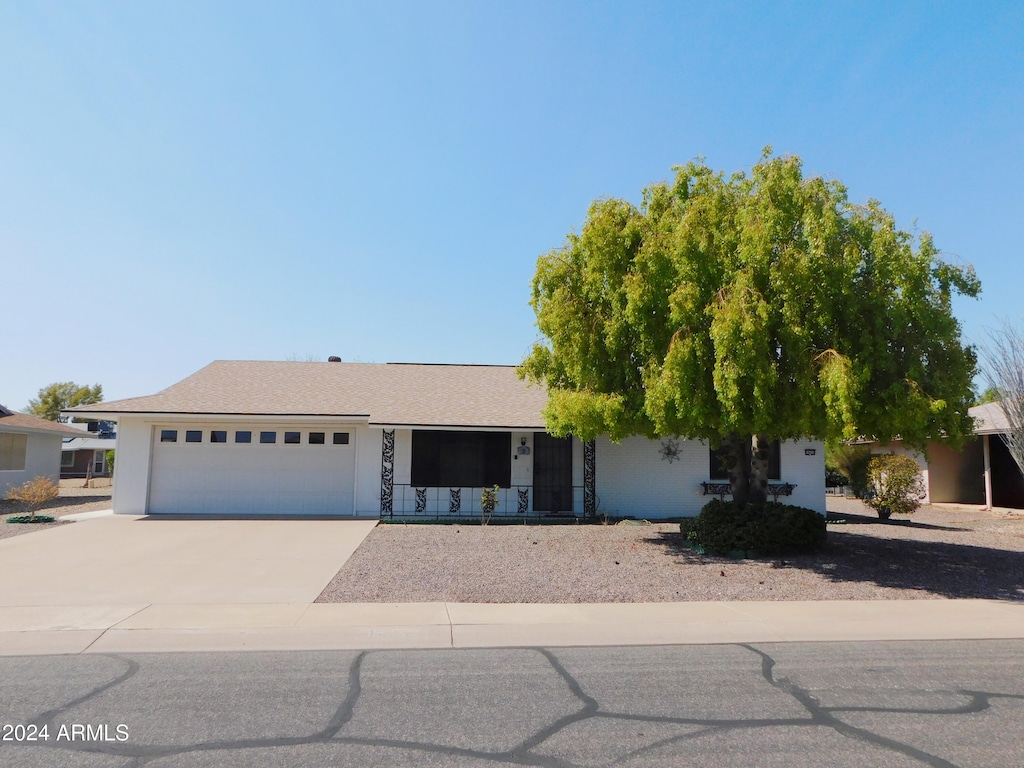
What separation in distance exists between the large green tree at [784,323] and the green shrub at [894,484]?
9.35m

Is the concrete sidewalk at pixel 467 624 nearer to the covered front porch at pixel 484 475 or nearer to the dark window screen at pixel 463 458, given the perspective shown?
the covered front porch at pixel 484 475

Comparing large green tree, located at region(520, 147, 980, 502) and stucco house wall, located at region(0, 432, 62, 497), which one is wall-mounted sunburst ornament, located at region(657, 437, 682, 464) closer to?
large green tree, located at region(520, 147, 980, 502)

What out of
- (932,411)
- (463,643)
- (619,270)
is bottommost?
(463,643)

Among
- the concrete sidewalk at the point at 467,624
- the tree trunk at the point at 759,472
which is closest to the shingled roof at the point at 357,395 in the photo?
the tree trunk at the point at 759,472

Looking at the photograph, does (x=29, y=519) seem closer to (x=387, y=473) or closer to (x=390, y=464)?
(x=387, y=473)

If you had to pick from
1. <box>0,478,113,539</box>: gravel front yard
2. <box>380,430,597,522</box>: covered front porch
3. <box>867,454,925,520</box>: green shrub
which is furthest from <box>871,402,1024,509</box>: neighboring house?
<box>0,478,113,539</box>: gravel front yard

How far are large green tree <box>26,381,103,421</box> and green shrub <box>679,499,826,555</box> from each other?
211 feet

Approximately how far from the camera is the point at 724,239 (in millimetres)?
11586

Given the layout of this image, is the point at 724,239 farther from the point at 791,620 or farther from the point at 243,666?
the point at 243,666

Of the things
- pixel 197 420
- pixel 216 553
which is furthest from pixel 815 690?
pixel 197 420

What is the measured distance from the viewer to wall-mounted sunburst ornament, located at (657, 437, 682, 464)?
1919 centimetres

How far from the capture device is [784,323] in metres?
10.8

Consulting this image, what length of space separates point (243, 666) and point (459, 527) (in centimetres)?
1047

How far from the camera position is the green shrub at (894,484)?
62.7ft
